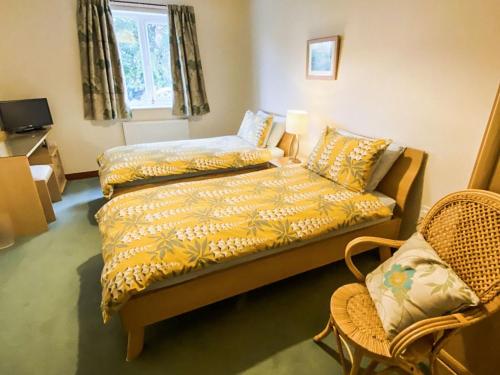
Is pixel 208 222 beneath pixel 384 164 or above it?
beneath

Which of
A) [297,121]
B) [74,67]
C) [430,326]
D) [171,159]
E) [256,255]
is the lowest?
[256,255]

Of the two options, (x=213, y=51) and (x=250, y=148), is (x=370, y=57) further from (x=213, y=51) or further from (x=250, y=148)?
(x=213, y=51)

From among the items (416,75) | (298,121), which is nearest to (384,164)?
(416,75)

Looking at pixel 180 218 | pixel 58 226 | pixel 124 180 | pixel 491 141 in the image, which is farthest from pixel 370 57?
pixel 58 226

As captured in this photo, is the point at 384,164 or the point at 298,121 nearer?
the point at 384,164

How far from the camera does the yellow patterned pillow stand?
6.45 feet

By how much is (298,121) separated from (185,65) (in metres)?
2.01

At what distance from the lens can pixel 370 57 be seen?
7.16 feet

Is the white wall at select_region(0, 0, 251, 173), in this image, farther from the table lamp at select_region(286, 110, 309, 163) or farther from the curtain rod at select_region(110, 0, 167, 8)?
the table lamp at select_region(286, 110, 309, 163)

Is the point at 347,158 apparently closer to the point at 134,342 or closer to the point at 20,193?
the point at 134,342

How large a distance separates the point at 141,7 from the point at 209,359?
156 inches

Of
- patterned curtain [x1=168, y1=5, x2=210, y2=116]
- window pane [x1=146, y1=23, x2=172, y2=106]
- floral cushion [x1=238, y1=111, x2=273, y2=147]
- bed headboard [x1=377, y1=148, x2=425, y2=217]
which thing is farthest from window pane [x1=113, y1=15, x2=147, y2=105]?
bed headboard [x1=377, y1=148, x2=425, y2=217]

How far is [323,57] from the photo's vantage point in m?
2.61

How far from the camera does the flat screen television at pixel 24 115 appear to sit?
3.13 meters
